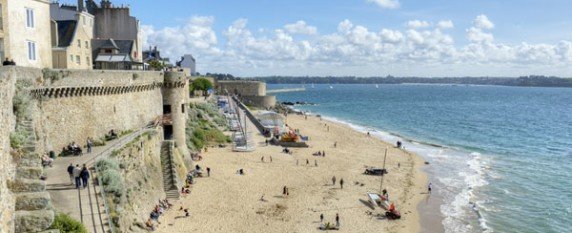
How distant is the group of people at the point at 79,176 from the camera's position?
53.0 feet

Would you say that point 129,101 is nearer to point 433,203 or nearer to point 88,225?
point 88,225

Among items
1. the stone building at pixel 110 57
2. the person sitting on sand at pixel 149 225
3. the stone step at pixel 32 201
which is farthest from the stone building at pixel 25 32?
the stone building at pixel 110 57

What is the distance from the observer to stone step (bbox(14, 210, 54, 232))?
10.8 meters

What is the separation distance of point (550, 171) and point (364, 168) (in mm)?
16322

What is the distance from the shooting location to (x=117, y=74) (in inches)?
976

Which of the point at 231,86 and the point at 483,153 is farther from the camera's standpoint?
the point at 231,86

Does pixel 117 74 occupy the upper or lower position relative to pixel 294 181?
upper

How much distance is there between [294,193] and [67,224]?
736 inches

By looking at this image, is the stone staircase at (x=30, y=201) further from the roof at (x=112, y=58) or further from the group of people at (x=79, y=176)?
the roof at (x=112, y=58)

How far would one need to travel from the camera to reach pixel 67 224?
1298 cm

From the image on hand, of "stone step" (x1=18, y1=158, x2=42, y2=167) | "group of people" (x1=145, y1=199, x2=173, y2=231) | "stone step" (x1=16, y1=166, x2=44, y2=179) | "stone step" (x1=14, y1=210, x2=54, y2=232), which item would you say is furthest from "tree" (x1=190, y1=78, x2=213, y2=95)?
"stone step" (x1=14, y1=210, x2=54, y2=232)

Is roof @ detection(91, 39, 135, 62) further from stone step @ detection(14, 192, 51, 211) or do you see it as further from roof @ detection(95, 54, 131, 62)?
stone step @ detection(14, 192, 51, 211)

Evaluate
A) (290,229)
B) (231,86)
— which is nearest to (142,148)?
(290,229)

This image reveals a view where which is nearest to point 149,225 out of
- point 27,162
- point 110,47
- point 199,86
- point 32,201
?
point 27,162
